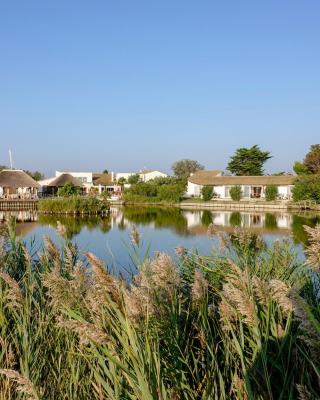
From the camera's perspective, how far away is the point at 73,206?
43.3 metres

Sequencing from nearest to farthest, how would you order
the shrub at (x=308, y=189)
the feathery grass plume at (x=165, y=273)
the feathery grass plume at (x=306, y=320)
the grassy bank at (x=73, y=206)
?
the feathery grass plume at (x=306, y=320)
the feathery grass plume at (x=165, y=273)
the grassy bank at (x=73, y=206)
the shrub at (x=308, y=189)

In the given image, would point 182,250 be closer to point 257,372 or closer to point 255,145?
point 257,372

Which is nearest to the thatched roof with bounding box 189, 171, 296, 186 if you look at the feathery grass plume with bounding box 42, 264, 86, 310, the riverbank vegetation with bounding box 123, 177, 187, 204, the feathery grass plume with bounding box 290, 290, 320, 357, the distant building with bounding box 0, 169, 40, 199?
the riverbank vegetation with bounding box 123, 177, 187, 204

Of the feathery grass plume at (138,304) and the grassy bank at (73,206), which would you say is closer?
the feathery grass plume at (138,304)

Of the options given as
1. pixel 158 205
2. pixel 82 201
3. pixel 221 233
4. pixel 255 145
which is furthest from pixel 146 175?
pixel 221 233

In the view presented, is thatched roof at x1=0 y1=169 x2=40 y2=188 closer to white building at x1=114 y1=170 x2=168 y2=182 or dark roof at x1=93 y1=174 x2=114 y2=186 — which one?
dark roof at x1=93 y1=174 x2=114 y2=186

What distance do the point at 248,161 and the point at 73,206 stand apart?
36785 millimetres

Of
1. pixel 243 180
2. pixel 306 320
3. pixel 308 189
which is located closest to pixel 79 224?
pixel 308 189

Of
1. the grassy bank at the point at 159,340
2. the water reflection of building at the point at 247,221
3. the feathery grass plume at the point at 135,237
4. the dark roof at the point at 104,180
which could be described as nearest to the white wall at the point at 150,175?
the dark roof at the point at 104,180

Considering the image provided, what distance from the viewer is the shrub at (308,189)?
47969 millimetres

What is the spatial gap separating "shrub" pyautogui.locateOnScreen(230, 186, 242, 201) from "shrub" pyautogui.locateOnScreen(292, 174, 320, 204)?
26.4ft

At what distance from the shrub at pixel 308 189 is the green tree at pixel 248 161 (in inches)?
832

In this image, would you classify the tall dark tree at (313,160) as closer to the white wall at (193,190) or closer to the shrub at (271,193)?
the shrub at (271,193)

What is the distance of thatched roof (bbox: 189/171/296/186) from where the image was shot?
55984 mm
